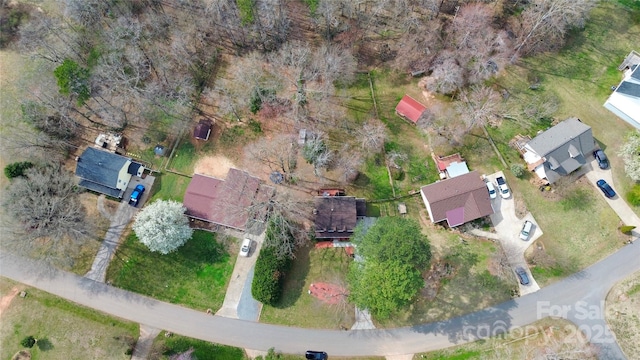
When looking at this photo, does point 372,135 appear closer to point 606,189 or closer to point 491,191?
point 491,191

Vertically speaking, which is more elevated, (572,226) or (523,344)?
(572,226)

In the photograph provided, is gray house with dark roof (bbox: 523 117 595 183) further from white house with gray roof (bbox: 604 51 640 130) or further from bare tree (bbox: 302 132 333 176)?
bare tree (bbox: 302 132 333 176)

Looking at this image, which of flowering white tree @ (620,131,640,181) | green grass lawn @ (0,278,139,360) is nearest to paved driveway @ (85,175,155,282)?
green grass lawn @ (0,278,139,360)

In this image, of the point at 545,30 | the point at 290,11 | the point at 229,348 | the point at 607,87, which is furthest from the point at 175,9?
the point at 607,87

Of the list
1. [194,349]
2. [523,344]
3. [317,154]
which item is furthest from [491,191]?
[194,349]

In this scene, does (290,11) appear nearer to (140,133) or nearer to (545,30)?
(140,133)

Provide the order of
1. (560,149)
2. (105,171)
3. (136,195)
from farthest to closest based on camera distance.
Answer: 1. (136,195)
2. (105,171)
3. (560,149)
